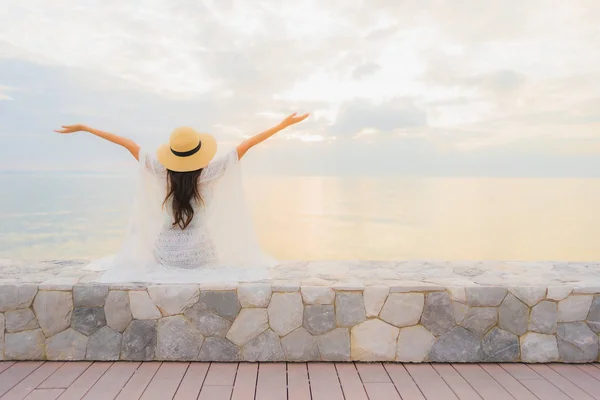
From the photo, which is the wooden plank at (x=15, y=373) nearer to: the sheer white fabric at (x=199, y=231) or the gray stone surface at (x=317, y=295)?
the sheer white fabric at (x=199, y=231)

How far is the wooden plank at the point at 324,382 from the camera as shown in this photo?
96.6 inches

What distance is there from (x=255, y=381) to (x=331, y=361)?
49 cm

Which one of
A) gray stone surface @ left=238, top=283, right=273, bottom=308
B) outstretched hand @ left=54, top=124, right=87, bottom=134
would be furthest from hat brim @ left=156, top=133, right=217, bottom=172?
gray stone surface @ left=238, top=283, right=273, bottom=308

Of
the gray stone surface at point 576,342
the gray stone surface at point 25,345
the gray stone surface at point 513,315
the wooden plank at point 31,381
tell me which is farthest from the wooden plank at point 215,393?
the gray stone surface at point 576,342

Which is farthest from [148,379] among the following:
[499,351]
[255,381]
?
[499,351]

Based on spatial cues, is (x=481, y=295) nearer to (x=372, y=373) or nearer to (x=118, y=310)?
(x=372, y=373)

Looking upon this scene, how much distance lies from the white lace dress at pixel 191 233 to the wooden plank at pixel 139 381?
26.4 inches

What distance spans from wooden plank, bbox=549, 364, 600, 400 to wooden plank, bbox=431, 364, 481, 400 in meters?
0.60

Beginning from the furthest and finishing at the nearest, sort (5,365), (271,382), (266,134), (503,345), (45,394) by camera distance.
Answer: (266,134) < (503,345) < (5,365) < (271,382) < (45,394)

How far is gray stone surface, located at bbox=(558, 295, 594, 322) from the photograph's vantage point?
115 inches

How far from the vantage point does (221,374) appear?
8.84 feet

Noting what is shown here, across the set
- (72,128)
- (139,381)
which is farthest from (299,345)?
(72,128)

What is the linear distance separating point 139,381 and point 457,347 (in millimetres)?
1791

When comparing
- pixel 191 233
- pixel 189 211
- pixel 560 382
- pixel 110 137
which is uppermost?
pixel 110 137
